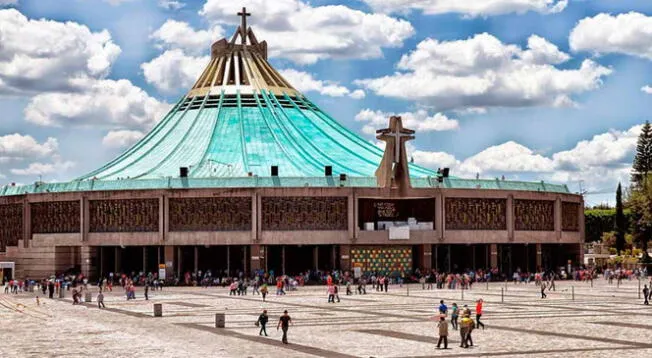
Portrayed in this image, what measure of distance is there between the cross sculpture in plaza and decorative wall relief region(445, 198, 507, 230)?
3.80 meters

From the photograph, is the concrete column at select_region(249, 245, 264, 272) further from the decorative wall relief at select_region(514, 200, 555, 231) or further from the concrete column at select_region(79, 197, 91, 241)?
the decorative wall relief at select_region(514, 200, 555, 231)

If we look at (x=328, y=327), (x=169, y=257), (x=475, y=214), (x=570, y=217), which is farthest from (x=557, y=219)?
(x=328, y=327)

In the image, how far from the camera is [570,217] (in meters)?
97.2

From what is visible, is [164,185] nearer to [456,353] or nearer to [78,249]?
[78,249]

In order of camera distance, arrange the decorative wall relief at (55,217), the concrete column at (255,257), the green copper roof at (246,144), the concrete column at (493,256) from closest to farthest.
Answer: the concrete column at (255,257) → the decorative wall relief at (55,217) → the concrete column at (493,256) → the green copper roof at (246,144)

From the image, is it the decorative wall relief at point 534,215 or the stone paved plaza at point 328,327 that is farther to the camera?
the decorative wall relief at point 534,215

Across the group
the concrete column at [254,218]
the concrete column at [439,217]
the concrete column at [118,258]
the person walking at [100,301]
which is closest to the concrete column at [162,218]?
the concrete column at [118,258]

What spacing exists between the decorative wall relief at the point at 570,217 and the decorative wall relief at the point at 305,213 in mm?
21447

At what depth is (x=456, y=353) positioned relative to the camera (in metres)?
33.8

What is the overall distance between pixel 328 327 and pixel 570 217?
5799 centimetres

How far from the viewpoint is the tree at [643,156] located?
429ft

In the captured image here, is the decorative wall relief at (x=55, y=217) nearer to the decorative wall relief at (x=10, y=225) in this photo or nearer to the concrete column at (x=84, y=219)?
the concrete column at (x=84, y=219)

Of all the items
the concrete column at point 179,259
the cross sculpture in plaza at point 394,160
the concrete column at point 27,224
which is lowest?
the concrete column at point 179,259

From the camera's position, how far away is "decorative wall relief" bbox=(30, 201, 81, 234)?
286 feet
